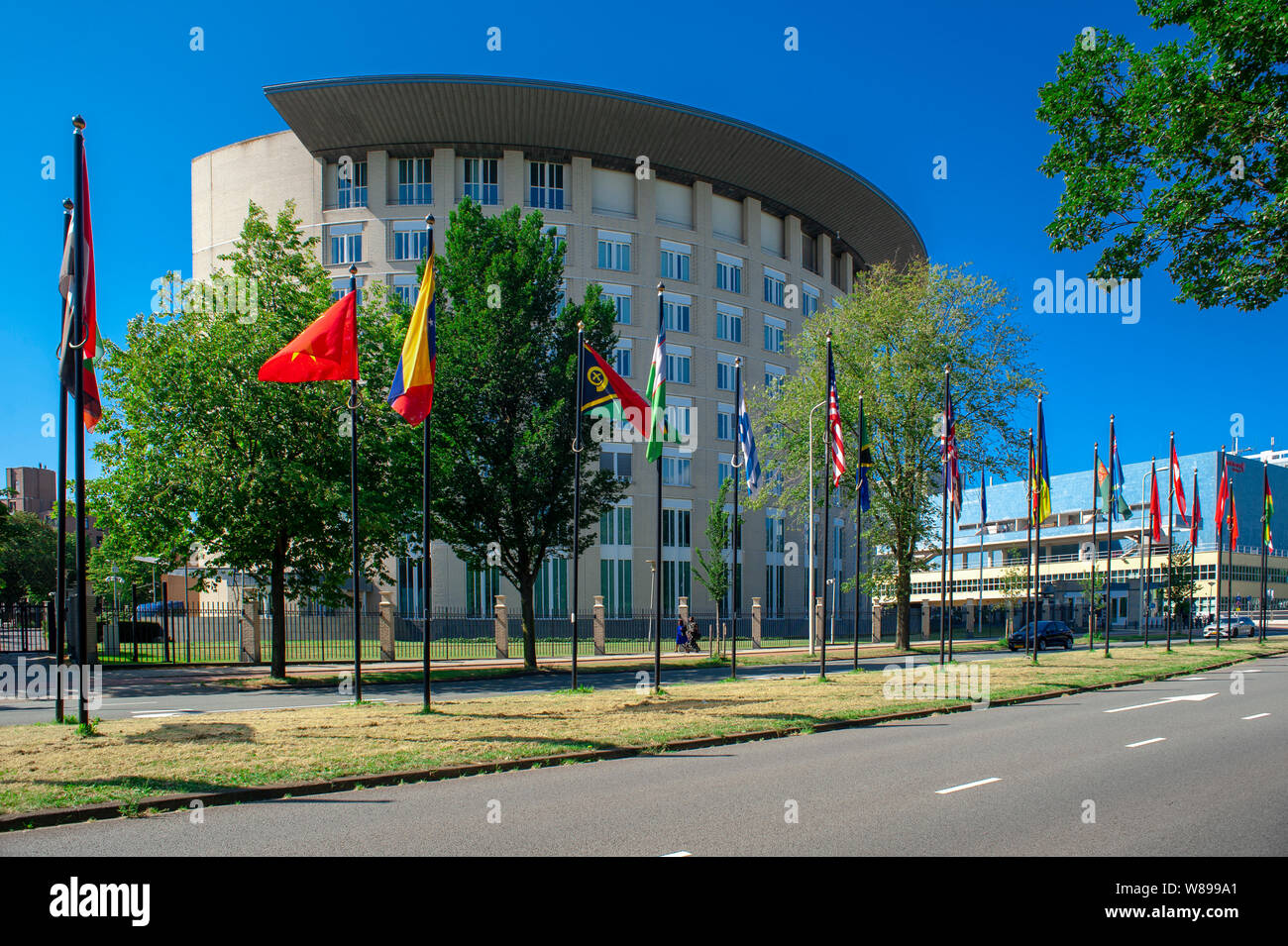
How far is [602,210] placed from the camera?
2132 inches

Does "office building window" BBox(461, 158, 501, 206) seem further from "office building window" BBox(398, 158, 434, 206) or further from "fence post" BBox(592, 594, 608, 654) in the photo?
"fence post" BBox(592, 594, 608, 654)

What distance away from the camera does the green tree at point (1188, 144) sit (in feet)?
35.2

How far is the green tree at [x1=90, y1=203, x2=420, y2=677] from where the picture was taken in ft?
75.2

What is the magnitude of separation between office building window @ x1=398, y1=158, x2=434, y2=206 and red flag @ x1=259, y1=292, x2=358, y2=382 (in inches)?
1535

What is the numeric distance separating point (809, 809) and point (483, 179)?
50.1m

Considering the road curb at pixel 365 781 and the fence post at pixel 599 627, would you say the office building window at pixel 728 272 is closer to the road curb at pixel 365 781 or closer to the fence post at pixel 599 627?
the fence post at pixel 599 627

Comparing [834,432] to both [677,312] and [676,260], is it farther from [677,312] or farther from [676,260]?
[676,260]

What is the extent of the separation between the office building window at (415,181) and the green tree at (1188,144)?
4494cm

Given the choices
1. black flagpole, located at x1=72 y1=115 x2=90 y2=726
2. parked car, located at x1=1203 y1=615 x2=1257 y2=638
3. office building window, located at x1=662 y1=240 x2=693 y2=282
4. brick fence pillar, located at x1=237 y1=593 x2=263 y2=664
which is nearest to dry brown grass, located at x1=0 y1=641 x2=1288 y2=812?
black flagpole, located at x1=72 y1=115 x2=90 y2=726

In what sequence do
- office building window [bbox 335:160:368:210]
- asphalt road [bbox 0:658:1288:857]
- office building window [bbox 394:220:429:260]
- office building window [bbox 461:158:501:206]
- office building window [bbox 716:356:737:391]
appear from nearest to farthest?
asphalt road [bbox 0:658:1288:857]
office building window [bbox 394:220:429:260]
office building window [bbox 335:160:368:210]
office building window [bbox 461:158:501:206]
office building window [bbox 716:356:737:391]

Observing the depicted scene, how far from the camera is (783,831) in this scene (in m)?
7.74
